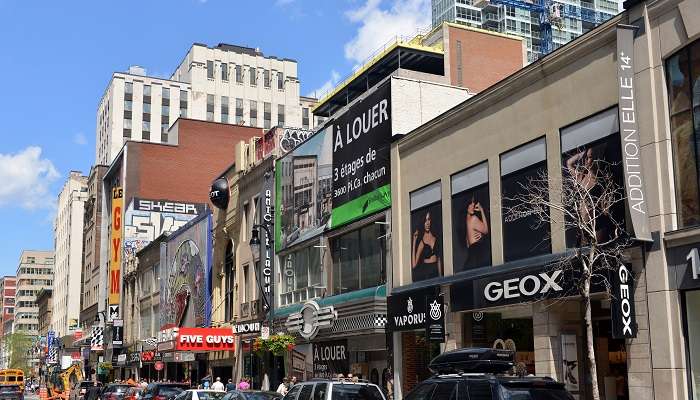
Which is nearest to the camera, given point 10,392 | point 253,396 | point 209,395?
point 253,396

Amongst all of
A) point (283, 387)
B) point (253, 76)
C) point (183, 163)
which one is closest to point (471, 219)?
point (283, 387)

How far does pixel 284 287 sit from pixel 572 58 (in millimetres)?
20414

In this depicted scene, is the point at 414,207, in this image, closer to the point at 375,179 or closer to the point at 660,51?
the point at 375,179

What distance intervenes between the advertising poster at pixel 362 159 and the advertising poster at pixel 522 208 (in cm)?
673

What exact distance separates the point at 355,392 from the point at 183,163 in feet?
207

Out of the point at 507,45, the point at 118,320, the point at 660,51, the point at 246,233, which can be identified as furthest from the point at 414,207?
the point at 118,320

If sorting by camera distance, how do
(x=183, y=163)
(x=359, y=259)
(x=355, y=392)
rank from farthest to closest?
(x=183, y=163), (x=359, y=259), (x=355, y=392)

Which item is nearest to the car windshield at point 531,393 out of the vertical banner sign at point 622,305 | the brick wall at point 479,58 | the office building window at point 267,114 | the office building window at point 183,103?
the vertical banner sign at point 622,305

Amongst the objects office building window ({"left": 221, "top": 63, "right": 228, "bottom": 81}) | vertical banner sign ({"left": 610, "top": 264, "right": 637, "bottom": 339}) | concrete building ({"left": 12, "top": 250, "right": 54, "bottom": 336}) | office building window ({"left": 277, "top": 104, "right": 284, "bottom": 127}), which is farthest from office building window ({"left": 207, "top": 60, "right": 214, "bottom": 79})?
vertical banner sign ({"left": 610, "top": 264, "right": 637, "bottom": 339})

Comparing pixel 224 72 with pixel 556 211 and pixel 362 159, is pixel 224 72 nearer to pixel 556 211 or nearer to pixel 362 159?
pixel 362 159

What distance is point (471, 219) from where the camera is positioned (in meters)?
24.4

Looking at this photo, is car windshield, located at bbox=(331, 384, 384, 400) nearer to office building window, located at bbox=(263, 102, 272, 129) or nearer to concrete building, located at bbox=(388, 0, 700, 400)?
concrete building, located at bbox=(388, 0, 700, 400)

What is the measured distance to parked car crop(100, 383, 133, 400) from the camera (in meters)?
34.4

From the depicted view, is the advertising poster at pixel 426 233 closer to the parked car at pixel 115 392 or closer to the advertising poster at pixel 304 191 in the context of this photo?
the advertising poster at pixel 304 191
